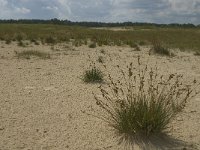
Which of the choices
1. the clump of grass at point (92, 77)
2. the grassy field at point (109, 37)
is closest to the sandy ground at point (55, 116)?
the clump of grass at point (92, 77)

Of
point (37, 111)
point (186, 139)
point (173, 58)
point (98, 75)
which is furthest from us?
point (173, 58)

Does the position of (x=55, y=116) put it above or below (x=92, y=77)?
above

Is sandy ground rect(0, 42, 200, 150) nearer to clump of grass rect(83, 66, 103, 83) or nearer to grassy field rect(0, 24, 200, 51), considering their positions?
clump of grass rect(83, 66, 103, 83)

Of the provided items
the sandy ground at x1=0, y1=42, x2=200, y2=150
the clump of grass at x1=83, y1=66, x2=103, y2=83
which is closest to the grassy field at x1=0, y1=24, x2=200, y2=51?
the clump of grass at x1=83, y1=66, x2=103, y2=83

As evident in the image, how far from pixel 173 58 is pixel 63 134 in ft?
39.0

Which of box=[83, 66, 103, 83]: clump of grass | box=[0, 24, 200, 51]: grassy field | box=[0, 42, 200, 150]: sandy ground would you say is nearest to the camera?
box=[0, 42, 200, 150]: sandy ground

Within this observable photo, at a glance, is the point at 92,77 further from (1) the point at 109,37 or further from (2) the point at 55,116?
(1) the point at 109,37

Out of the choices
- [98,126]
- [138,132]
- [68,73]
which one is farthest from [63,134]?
[68,73]

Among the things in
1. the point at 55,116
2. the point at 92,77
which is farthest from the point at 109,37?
the point at 55,116

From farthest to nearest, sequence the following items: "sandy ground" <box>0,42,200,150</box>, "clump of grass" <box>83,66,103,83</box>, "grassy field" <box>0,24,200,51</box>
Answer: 1. "grassy field" <box>0,24,200,51</box>
2. "clump of grass" <box>83,66,103,83</box>
3. "sandy ground" <box>0,42,200,150</box>

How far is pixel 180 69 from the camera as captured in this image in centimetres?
1341

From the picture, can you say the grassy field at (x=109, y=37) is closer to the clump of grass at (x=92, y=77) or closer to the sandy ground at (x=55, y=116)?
the clump of grass at (x=92, y=77)

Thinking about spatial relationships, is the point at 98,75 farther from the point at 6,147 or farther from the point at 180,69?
the point at 6,147

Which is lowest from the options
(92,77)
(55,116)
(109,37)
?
(109,37)
